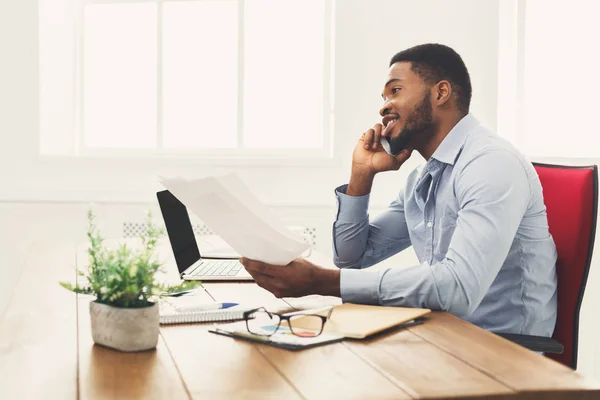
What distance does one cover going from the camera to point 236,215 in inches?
55.2

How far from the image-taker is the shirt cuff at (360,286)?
5.07 ft

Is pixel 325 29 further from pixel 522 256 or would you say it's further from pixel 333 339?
pixel 333 339

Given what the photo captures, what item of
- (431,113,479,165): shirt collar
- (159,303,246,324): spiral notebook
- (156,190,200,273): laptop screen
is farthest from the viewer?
(156,190,200,273): laptop screen

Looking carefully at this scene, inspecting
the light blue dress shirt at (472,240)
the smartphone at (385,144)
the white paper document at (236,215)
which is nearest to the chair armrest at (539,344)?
the light blue dress shirt at (472,240)

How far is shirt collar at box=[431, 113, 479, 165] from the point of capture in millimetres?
1861

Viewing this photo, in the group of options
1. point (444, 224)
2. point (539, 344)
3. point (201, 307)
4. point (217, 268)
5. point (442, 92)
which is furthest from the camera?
point (217, 268)

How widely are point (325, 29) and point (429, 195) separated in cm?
221

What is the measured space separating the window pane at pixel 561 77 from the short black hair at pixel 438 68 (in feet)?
6.08

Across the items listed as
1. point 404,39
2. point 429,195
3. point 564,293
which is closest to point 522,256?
point 564,293

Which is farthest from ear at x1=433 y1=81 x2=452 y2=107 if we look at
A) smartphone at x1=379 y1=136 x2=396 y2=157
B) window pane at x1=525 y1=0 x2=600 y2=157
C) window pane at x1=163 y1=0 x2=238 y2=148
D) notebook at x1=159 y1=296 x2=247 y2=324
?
window pane at x1=163 y1=0 x2=238 y2=148

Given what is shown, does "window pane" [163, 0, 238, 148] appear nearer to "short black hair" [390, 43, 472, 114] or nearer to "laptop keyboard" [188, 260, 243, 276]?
"laptop keyboard" [188, 260, 243, 276]

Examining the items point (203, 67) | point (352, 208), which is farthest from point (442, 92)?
point (203, 67)

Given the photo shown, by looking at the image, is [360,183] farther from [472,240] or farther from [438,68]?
[472,240]

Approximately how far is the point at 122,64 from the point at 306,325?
9.89 feet
